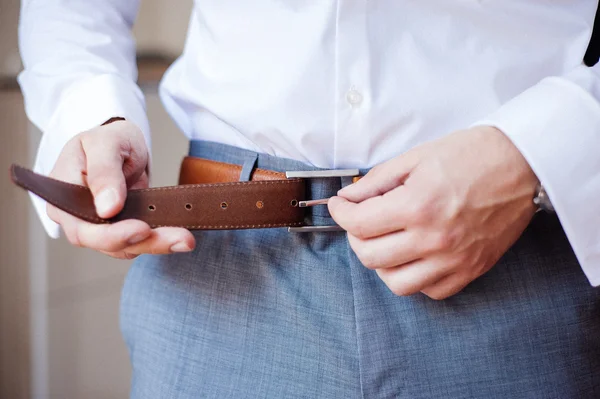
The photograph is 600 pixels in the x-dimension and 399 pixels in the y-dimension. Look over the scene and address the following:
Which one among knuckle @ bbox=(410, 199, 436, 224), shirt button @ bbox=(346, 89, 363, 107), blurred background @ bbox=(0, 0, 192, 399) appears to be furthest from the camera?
blurred background @ bbox=(0, 0, 192, 399)

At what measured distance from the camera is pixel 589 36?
73 centimetres

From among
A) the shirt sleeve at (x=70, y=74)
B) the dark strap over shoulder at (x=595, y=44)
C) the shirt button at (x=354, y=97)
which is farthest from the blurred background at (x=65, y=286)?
the dark strap over shoulder at (x=595, y=44)

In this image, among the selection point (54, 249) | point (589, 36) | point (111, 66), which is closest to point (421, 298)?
point (589, 36)

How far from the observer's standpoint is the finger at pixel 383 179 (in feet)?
2.04

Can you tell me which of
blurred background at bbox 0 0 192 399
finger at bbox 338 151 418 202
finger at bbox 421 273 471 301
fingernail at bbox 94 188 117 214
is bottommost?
blurred background at bbox 0 0 192 399

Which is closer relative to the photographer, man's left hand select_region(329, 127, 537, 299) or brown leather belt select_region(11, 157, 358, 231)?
man's left hand select_region(329, 127, 537, 299)

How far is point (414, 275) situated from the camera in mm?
624

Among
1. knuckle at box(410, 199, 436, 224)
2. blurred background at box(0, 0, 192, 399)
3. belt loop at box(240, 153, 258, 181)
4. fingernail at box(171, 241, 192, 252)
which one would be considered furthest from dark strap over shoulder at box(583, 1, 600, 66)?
blurred background at box(0, 0, 192, 399)

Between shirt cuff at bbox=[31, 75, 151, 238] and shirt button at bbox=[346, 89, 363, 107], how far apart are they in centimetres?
34

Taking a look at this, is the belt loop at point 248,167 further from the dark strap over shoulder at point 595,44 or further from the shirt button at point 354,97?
the dark strap over shoulder at point 595,44

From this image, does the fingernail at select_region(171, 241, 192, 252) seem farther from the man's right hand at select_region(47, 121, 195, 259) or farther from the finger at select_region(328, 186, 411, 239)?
the finger at select_region(328, 186, 411, 239)

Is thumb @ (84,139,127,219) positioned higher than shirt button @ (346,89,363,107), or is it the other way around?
shirt button @ (346,89,363,107)

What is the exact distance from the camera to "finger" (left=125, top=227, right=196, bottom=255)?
654mm

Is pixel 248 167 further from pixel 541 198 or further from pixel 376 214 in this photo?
pixel 541 198
